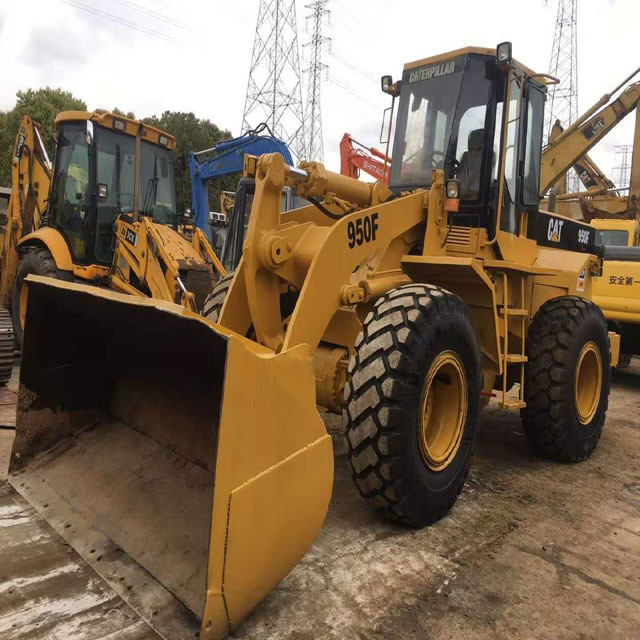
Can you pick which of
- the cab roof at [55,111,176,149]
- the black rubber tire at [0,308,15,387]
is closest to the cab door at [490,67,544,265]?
the black rubber tire at [0,308,15,387]

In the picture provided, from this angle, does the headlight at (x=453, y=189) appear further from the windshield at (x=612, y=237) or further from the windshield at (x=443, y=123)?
the windshield at (x=612, y=237)

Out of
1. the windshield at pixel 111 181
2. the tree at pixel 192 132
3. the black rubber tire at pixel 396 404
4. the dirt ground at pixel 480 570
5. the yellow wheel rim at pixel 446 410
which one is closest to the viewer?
the dirt ground at pixel 480 570

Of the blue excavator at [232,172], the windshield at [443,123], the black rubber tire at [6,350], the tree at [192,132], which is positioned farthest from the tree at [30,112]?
the windshield at [443,123]

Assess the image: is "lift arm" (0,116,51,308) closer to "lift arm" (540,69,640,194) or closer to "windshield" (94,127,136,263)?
"windshield" (94,127,136,263)

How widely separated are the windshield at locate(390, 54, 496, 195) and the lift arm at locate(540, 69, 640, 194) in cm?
429

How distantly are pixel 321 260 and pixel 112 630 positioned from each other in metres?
1.97

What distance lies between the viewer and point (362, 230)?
336 cm

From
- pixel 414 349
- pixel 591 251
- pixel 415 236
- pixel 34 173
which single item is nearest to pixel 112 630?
pixel 414 349

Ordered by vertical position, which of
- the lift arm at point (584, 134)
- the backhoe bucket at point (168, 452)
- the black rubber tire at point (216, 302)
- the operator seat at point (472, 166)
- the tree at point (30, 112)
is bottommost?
the backhoe bucket at point (168, 452)

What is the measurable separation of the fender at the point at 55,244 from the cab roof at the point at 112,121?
1.39m

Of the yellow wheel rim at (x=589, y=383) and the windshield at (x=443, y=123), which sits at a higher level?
the windshield at (x=443, y=123)

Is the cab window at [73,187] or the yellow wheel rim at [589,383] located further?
the cab window at [73,187]

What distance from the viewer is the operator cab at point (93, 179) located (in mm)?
6789

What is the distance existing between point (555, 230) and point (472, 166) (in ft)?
5.02
